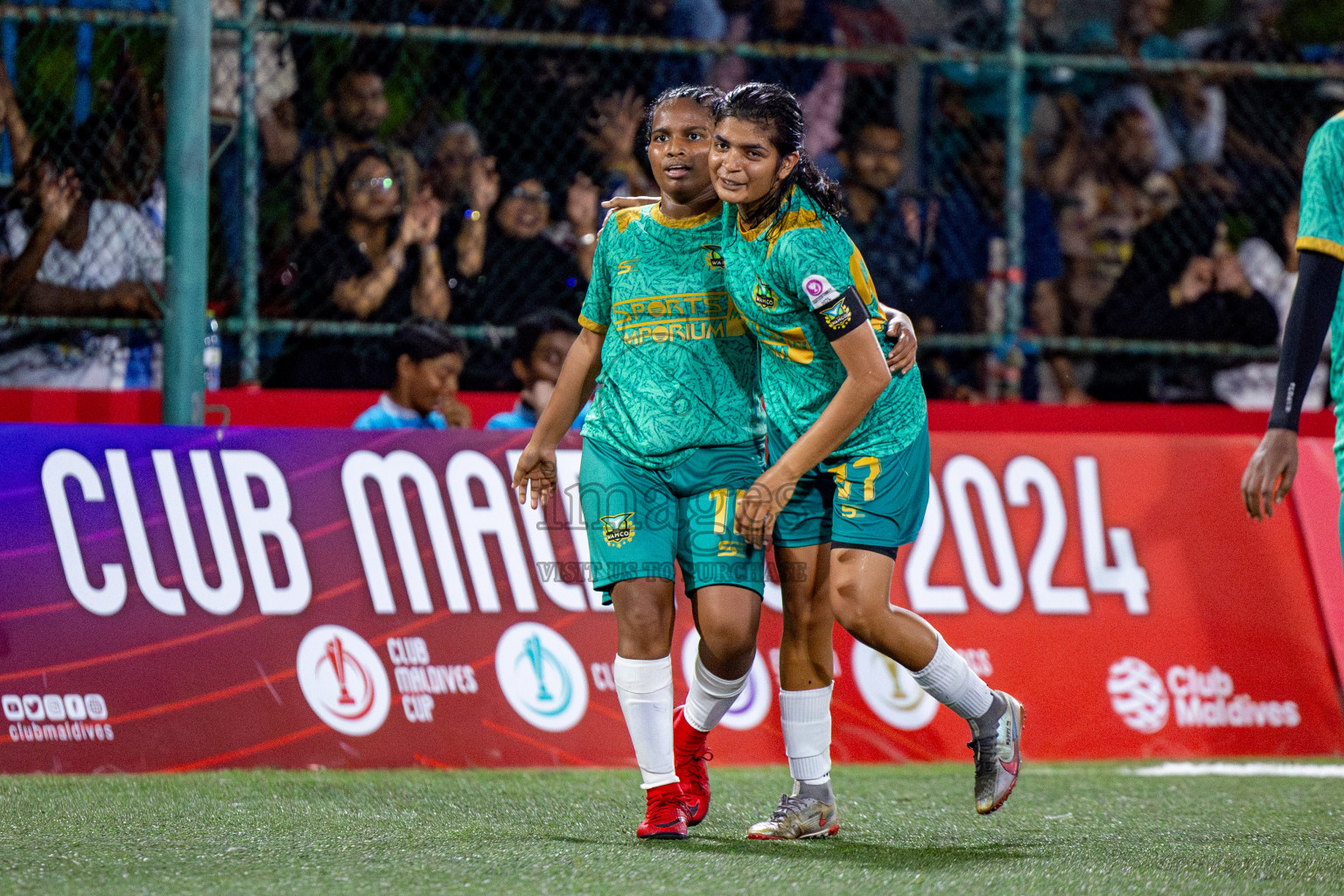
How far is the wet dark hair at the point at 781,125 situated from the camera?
368 centimetres

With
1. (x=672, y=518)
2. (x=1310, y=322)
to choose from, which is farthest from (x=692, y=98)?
(x=1310, y=322)

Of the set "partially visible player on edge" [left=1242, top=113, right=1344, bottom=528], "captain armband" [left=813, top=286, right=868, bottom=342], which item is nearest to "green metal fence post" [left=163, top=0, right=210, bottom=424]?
"captain armband" [left=813, top=286, right=868, bottom=342]

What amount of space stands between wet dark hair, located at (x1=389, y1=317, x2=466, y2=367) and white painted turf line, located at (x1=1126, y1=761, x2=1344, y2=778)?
9.73 ft

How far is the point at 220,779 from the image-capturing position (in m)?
4.89

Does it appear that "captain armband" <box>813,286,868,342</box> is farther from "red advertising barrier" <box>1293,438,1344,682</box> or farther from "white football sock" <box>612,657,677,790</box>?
"red advertising barrier" <box>1293,438,1344,682</box>

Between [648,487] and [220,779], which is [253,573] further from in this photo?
[648,487]

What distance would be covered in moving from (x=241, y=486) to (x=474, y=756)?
1195mm

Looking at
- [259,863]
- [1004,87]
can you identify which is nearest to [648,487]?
[259,863]

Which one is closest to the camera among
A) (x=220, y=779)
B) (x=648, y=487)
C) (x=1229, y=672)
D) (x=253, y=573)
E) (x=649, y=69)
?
(x=648, y=487)

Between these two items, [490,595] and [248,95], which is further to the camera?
[248,95]

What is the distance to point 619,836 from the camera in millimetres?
3906

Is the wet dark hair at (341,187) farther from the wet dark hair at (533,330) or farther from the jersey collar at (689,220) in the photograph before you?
the jersey collar at (689,220)

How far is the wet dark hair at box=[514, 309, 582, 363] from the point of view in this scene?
6.42 metres

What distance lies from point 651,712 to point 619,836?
1.08 ft
